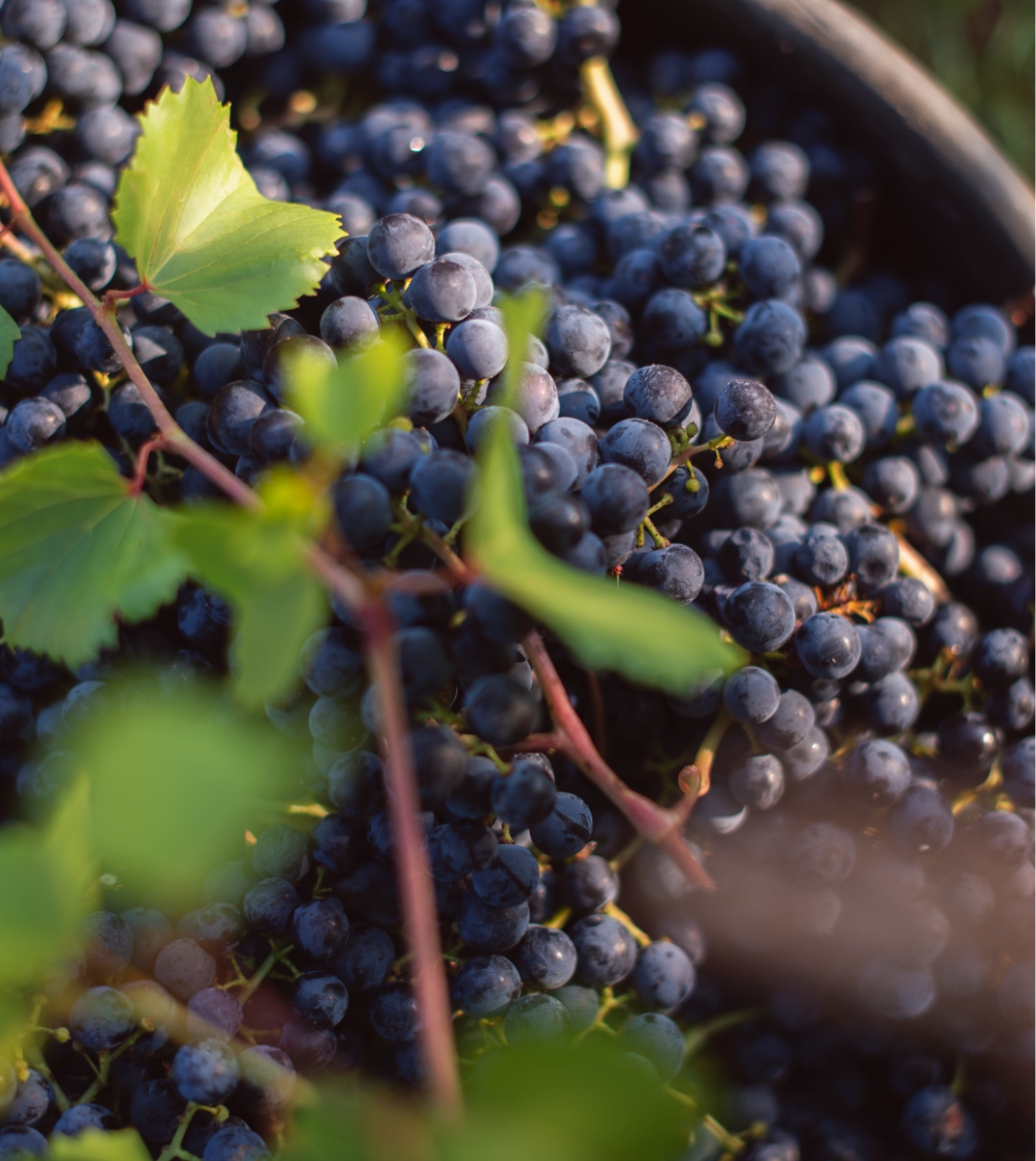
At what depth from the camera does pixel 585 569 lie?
1.72ft

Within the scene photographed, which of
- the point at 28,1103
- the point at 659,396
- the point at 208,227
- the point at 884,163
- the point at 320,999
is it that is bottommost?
the point at 28,1103

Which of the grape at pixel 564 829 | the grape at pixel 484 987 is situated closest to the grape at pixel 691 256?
the grape at pixel 564 829

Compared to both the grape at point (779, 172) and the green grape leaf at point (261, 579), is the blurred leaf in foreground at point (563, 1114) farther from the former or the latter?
the grape at point (779, 172)

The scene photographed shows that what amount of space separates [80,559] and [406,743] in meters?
0.25

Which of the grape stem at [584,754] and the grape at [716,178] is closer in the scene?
the grape stem at [584,754]

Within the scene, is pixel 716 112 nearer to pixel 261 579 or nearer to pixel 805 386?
pixel 805 386

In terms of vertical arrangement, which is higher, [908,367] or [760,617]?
[908,367]

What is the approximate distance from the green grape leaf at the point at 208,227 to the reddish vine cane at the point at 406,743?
37mm

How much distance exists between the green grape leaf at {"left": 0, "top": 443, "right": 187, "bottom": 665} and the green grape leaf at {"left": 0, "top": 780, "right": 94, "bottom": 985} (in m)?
0.14

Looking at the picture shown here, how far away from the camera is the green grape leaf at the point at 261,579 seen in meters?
0.40

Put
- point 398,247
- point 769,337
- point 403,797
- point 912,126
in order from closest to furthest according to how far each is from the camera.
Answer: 1. point 403,797
2. point 398,247
3. point 769,337
4. point 912,126

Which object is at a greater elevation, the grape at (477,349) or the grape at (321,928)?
the grape at (477,349)

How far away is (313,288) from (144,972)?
473 mm

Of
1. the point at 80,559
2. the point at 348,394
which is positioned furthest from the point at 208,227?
the point at 348,394
